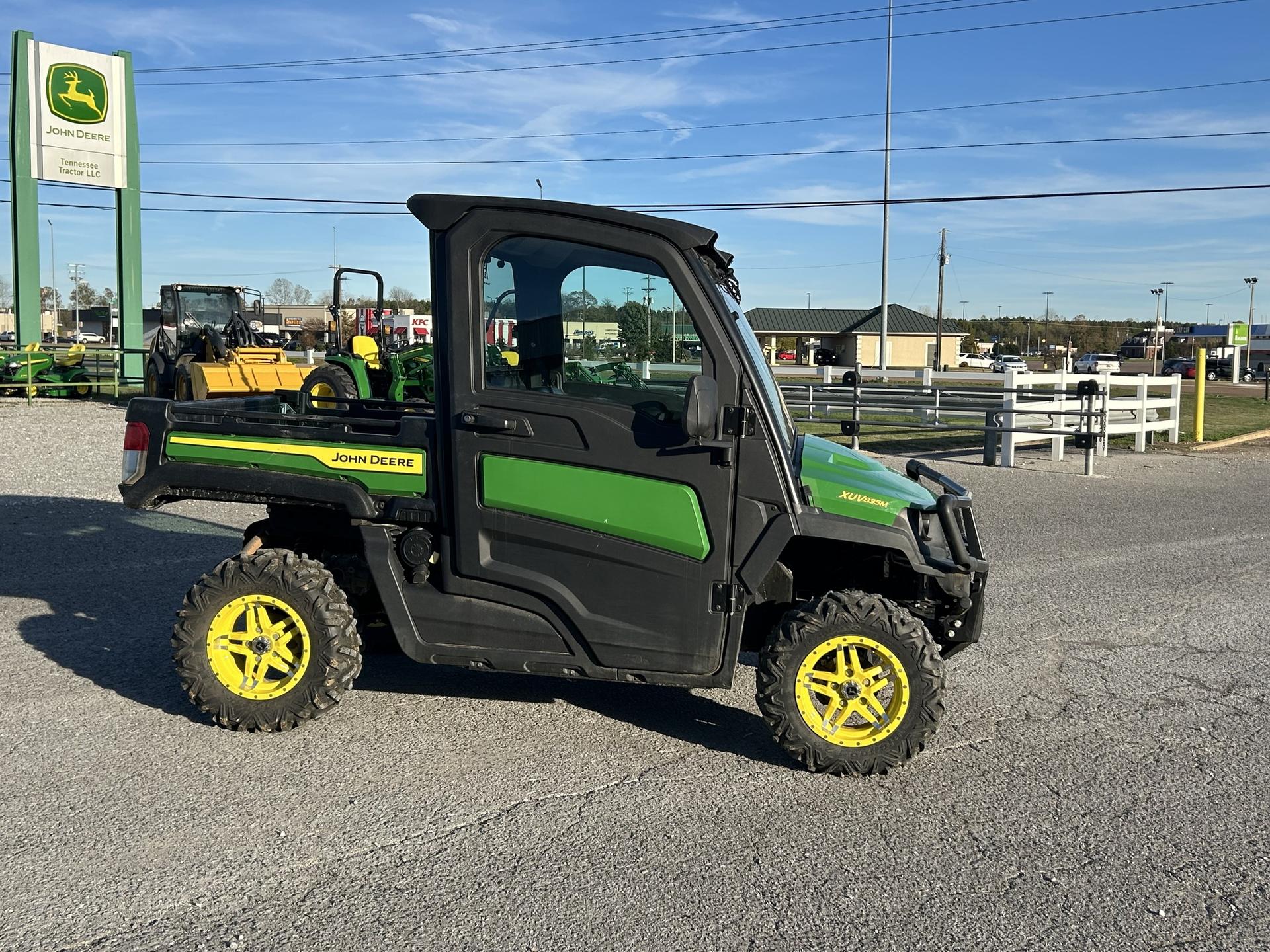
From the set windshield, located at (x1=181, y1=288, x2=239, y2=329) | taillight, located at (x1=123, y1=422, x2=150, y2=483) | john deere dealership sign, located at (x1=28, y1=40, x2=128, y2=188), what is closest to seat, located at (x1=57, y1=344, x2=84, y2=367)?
windshield, located at (x1=181, y1=288, x2=239, y2=329)

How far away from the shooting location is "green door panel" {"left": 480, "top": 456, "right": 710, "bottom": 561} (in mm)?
4426

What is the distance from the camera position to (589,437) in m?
4.42

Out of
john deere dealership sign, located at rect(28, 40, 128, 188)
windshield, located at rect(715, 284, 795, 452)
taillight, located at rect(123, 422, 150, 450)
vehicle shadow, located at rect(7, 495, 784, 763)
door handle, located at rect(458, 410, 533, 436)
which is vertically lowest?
vehicle shadow, located at rect(7, 495, 784, 763)

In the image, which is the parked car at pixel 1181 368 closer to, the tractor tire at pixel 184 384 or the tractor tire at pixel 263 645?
the tractor tire at pixel 184 384

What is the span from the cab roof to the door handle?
0.81 m

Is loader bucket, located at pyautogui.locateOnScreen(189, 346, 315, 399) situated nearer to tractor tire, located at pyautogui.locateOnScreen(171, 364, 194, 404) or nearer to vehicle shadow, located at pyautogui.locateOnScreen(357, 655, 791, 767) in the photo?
tractor tire, located at pyautogui.locateOnScreen(171, 364, 194, 404)

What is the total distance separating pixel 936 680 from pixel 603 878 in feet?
5.34

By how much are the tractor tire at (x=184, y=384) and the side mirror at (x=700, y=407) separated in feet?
57.4

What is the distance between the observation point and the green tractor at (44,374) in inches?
987

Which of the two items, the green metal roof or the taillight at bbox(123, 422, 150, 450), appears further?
the green metal roof

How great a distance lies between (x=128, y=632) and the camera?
632 cm

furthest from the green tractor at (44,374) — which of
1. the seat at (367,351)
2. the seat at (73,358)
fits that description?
the seat at (367,351)

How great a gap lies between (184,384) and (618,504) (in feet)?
60.1

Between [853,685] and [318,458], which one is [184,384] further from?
[853,685]
